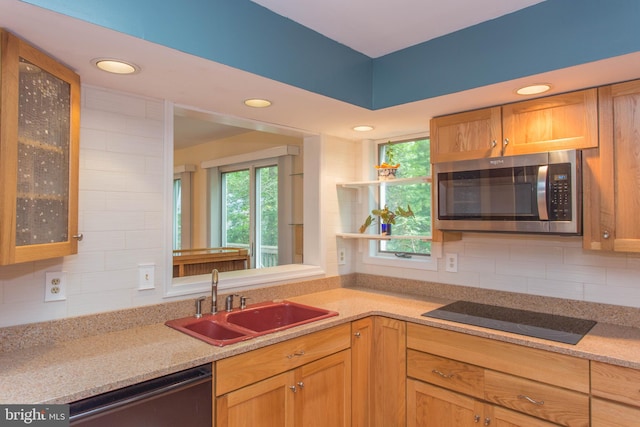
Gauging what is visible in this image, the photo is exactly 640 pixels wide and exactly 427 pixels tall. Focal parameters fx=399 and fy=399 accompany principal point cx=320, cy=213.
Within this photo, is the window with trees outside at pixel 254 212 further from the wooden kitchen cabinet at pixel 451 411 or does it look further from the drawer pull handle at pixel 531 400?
the drawer pull handle at pixel 531 400

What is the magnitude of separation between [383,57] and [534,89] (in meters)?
0.78

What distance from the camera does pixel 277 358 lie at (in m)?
1.73

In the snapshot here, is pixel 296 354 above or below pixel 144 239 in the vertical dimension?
below

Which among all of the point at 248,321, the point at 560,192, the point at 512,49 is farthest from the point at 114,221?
the point at 560,192

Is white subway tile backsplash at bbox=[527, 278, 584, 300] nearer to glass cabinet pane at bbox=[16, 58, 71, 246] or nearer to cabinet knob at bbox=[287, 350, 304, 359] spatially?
cabinet knob at bbox=[287, 350, 304, 359]

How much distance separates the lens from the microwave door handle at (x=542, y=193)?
1818 millimetres

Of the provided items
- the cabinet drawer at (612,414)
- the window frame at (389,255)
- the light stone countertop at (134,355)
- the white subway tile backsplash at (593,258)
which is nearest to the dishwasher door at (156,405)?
the light stone countertop at (134,355)

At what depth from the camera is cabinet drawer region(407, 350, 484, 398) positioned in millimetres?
1817


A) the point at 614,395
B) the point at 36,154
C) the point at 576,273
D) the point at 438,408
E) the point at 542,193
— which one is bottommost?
the point at 438,408

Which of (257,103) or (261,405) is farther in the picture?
(257,103)

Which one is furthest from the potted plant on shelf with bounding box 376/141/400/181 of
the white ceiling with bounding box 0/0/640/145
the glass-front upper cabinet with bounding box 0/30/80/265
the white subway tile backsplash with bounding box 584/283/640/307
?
the glass-front upper cabinet with bounding box 0/30/80/265

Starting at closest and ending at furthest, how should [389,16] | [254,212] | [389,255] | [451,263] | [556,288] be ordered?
[389,16] < [556,288] < [451,263] < [389,255] < [254,212]

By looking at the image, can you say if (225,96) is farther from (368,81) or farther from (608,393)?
(608,393)

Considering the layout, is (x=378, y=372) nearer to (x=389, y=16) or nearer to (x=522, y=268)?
(x=522, y=268)
